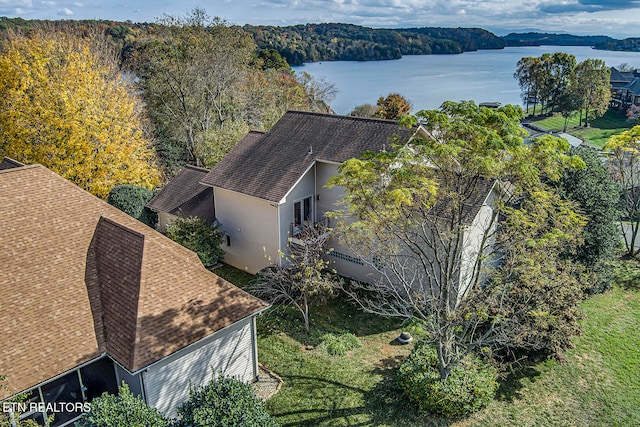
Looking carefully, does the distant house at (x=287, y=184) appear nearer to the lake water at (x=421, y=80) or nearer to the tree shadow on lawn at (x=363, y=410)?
the tree shadow on lawn at (x=363, y=410)

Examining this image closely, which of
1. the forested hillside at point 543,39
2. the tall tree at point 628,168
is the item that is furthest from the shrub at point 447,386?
the forested hillside at point 543,39

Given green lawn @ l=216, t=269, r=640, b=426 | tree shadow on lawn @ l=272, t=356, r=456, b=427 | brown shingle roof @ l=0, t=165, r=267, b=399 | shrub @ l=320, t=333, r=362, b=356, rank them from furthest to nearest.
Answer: shrub @ l=320, t=333, r=362, b=356
green lawn @ l=216, t=269, r=640, b=426
tree shadow on lawn @ l=272, t=356, r=456, b=427
brown shingle roof @ l=0, t=165, r=267, b=399

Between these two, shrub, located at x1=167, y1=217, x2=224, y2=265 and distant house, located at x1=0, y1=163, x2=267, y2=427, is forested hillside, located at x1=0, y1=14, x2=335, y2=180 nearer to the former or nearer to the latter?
shrub, located at x1=167, y1=217, x2=224, y2=265

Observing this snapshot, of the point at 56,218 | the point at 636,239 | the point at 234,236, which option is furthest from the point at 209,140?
the point at 636,239

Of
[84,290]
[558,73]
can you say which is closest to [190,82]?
[84,290]

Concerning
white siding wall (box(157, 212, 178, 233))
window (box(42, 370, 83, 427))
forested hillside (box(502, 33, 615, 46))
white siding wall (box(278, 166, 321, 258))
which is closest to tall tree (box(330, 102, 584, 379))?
white siding wall (box(278, 166, 321, 258))
